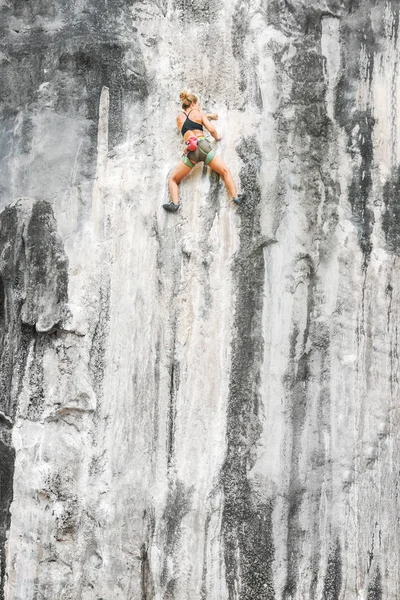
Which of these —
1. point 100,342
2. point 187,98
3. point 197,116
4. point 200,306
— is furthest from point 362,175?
point 100,342

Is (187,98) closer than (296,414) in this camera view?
A: No

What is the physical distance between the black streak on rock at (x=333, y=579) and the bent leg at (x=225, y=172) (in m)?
2.55

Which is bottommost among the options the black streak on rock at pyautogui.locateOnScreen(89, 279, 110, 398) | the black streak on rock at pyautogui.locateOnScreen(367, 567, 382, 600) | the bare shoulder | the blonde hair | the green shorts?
the black streak on rock at pyautogui.locateOnScreen(367, 567, 382, 600)

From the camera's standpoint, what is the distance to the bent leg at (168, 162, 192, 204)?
6.39 meters

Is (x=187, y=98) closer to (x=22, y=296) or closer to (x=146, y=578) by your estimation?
(x=22, y=296)

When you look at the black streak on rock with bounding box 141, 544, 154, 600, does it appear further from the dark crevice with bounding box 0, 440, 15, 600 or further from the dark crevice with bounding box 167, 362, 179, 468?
the dark crevice with bounding box 0, 440, 15, 600

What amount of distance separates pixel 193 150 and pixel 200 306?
107 cm

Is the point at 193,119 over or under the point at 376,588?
over

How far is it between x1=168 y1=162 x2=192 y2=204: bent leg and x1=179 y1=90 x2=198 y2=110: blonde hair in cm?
42

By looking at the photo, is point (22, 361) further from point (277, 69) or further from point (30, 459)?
point (277, 69)

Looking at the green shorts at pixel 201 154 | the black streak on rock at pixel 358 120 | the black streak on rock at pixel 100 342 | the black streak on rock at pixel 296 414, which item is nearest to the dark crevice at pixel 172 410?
the black streak on rock at pixel 100 342

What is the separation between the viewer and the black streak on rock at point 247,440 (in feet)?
19.9

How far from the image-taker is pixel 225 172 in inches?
250

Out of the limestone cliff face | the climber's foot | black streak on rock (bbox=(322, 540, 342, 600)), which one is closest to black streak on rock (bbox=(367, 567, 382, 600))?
the limestone cliff face
